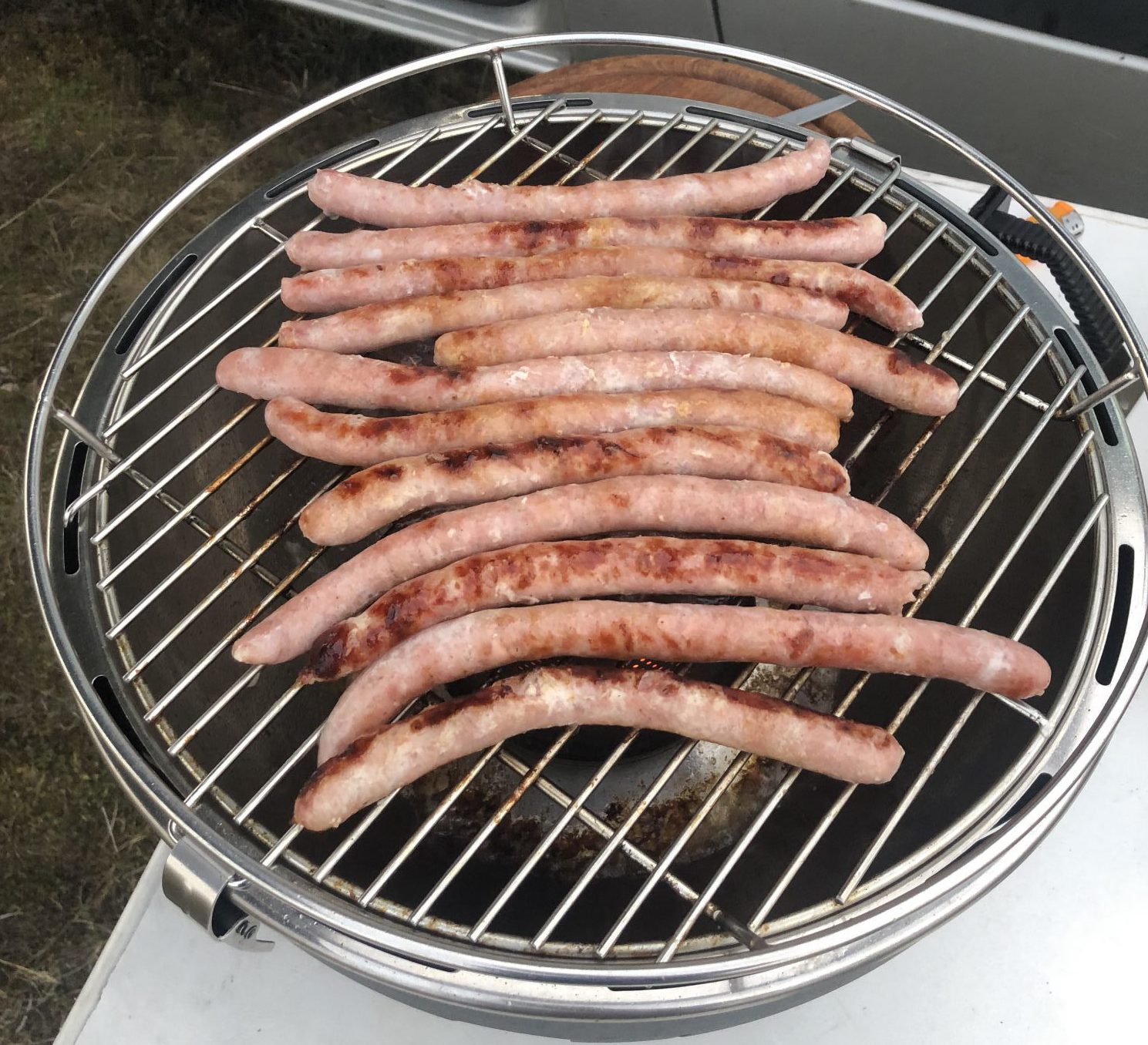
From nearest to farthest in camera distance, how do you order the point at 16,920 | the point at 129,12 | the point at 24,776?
the point at 16,920 < the point at 24,776 < the point at 129,12

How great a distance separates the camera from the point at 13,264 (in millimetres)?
3627

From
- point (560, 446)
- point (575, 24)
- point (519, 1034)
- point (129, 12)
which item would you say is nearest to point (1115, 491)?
point (560, 446)

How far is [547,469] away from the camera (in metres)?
1.60

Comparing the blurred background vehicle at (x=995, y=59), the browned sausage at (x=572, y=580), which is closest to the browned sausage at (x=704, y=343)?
the browned sausage at (x=572, y=580)

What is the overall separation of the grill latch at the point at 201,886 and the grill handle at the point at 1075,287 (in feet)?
6.24

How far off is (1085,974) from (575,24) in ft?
11.3

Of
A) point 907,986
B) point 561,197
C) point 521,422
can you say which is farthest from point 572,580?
point 907,986

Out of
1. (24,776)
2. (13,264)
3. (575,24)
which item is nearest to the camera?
(24,776)

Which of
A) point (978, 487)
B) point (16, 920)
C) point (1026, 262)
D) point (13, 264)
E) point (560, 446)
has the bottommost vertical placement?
point (16, 920)

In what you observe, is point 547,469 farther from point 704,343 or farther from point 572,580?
point 704,343

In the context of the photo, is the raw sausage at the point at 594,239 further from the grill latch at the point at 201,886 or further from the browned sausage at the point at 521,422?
the grill latch at the point at 201,886

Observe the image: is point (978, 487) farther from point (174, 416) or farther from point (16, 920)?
point (16, 920)

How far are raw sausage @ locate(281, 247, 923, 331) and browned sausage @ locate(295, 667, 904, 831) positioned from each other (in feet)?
2.84

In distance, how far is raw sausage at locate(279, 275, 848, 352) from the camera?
176 centimetres
